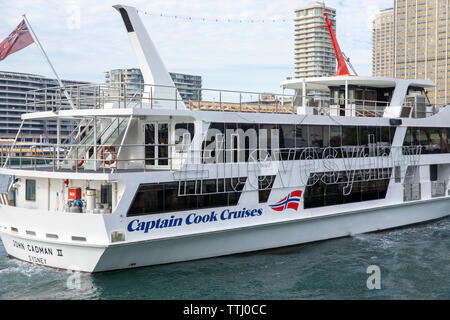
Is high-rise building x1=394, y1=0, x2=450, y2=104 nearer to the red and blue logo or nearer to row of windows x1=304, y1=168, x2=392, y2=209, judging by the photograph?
row of windows x1=304, y1=168, x2=392, y2=209

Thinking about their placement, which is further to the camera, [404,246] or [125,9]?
[404,246]

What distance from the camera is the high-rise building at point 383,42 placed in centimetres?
15512

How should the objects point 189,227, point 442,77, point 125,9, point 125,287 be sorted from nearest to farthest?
1. point 125,287
2. point 189,227
3. point 125,9
4. point 442,77

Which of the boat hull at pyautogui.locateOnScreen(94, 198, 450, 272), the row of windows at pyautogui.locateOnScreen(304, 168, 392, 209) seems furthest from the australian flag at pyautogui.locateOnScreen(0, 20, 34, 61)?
the row of windows at pyautogui.locateOnScreen(304, 168, 392, 209)

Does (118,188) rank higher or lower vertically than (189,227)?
higher

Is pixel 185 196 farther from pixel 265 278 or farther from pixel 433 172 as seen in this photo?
pixel 433 172

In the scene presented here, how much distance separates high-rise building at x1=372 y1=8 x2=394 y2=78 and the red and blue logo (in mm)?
148904

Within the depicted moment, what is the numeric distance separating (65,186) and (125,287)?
331 centimetres

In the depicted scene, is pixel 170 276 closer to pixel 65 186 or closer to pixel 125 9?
pixel 65 186

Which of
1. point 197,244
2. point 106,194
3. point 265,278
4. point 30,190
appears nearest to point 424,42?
point 197,244

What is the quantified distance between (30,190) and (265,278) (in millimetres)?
6784

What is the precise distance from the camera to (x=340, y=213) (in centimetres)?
1541

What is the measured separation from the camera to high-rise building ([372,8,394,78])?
155 m
